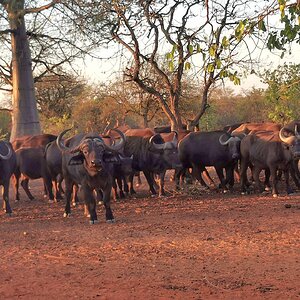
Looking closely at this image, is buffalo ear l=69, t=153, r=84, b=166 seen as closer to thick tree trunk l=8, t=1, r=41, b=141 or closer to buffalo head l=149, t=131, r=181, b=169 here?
buffalo head l=149, t=131, r=181, b=169

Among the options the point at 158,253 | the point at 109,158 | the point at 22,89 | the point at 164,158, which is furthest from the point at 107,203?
the point at 22,89

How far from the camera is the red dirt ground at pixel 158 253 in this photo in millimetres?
5965

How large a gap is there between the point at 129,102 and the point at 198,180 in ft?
60.0

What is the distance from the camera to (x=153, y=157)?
1421 centimetres

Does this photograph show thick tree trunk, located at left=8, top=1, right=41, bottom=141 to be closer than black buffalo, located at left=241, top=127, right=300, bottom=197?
No

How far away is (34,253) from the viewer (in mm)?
7672

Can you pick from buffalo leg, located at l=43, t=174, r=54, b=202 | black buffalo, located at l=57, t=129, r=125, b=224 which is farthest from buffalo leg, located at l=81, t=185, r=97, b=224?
buffalo leg, located at l=43, t=174, r=54, b=202

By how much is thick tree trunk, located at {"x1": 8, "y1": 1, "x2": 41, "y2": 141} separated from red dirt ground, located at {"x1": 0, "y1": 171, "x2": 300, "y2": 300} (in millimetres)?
9956

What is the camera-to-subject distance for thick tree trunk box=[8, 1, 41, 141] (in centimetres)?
2031

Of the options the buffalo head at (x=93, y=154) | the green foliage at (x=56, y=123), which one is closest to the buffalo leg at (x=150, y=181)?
the buffalo head at (x=93, y=154)

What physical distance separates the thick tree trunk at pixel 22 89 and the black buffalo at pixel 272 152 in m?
9.57

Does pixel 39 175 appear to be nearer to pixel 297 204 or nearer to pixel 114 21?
pixel 114 21

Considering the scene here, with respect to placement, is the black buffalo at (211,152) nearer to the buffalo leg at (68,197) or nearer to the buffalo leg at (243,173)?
the buffalo leg at (243,173)

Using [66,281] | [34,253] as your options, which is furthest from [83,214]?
[66,281]
